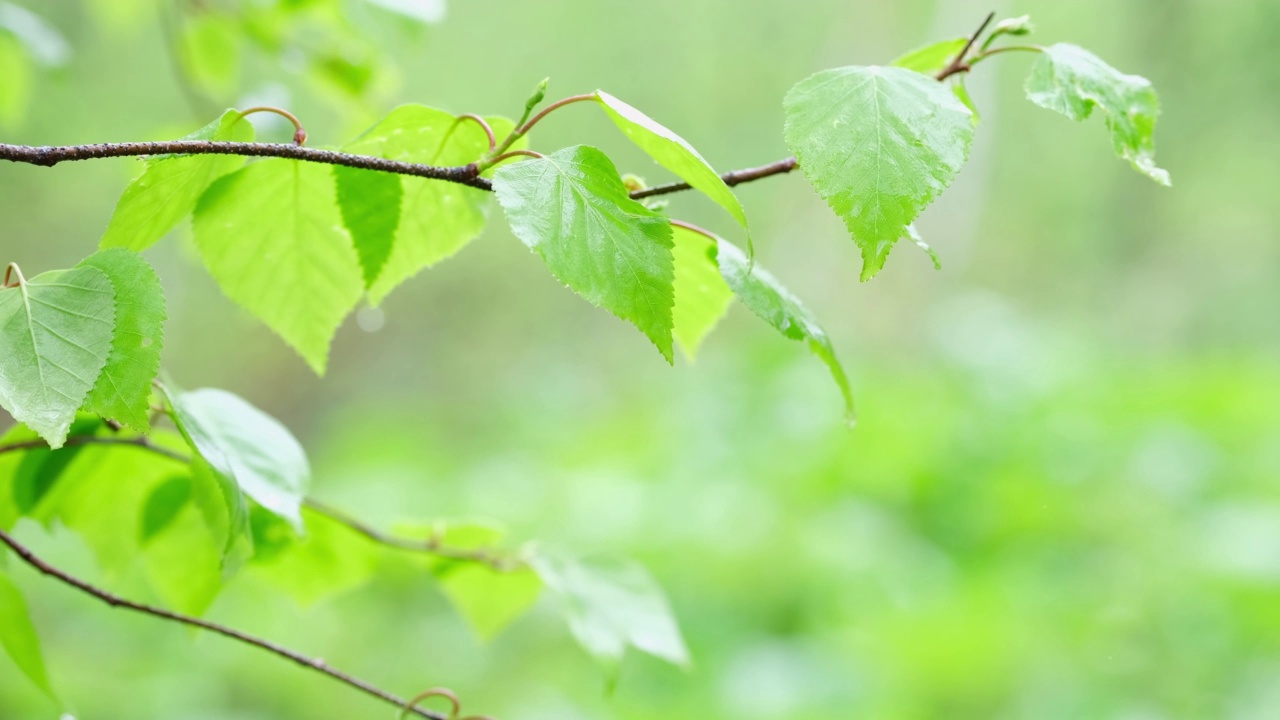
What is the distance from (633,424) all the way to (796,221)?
1.85 m

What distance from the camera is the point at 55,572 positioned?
1.30 feet

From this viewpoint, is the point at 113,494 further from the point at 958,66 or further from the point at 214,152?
the point at 958,66

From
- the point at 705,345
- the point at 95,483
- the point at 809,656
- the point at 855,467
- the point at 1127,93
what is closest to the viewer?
the point at 1127,93

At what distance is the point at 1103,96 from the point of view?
13.9 inches

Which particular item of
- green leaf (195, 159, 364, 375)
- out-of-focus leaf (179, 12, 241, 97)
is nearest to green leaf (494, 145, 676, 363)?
green leaf (195, 159, 364, 375)

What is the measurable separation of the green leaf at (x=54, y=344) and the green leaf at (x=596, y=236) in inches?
4.4

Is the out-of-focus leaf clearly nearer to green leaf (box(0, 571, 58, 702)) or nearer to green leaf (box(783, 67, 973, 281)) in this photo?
green leaf (box(0, 571, 58, 702))

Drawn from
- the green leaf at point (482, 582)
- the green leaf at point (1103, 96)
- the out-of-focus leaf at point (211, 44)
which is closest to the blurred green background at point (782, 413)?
the out-of-focus leaf at point (211, 44)

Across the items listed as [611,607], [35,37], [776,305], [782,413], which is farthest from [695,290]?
[782,413]

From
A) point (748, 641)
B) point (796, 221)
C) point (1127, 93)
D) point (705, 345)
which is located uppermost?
point (1127, 93)

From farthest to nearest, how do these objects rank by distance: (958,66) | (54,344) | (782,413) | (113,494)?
(782,413) < (113,494) < (958,66) < (54,344)

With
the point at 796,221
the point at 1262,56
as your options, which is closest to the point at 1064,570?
the point at 796,221

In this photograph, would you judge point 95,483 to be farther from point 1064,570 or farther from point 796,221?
point 796,221

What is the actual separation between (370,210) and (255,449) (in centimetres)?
12
